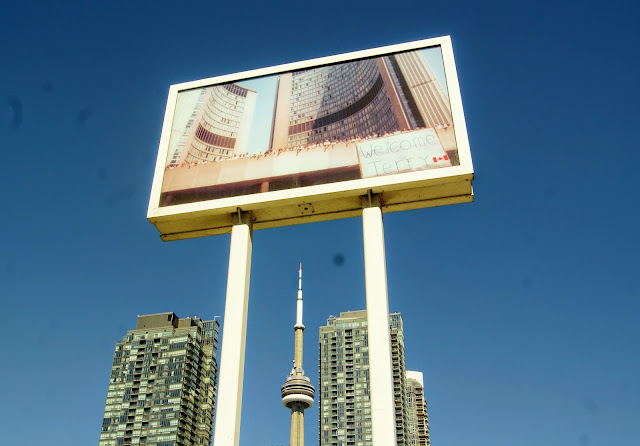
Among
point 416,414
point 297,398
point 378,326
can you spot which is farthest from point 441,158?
point 416,414

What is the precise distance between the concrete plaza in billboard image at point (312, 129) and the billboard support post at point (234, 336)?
968mm

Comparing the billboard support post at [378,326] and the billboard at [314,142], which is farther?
the billboard at [314,142]

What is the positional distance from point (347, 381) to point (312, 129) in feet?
248

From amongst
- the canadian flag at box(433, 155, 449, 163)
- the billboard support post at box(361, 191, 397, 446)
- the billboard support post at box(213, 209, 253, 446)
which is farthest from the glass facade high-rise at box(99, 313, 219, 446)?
the canadian flag at box(433, 155, 449, 163)

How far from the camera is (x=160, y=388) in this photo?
7844cm

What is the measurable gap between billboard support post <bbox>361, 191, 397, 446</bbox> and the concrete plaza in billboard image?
0.94m

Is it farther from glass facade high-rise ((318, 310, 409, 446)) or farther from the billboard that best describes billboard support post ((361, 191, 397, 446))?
glass facade high-rise ((318, 310, 409, 446))

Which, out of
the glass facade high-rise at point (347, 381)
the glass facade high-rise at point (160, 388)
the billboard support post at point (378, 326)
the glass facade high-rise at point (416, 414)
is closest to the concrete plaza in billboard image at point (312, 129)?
the billboard support post at point (378, 326)

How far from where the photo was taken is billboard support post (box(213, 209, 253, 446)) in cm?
1081

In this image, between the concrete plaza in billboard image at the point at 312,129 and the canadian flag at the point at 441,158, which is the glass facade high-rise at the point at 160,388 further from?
the canadian flag at the point at 441,158

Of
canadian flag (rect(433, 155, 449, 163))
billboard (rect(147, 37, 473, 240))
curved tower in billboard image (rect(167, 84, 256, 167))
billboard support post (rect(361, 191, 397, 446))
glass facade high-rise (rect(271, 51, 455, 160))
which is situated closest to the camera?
billboard support post (rect(361, 191, 397, 446))

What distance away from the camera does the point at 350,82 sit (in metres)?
13.9

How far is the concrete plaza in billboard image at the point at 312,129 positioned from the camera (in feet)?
41.3

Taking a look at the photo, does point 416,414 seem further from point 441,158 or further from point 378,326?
point 378,326
